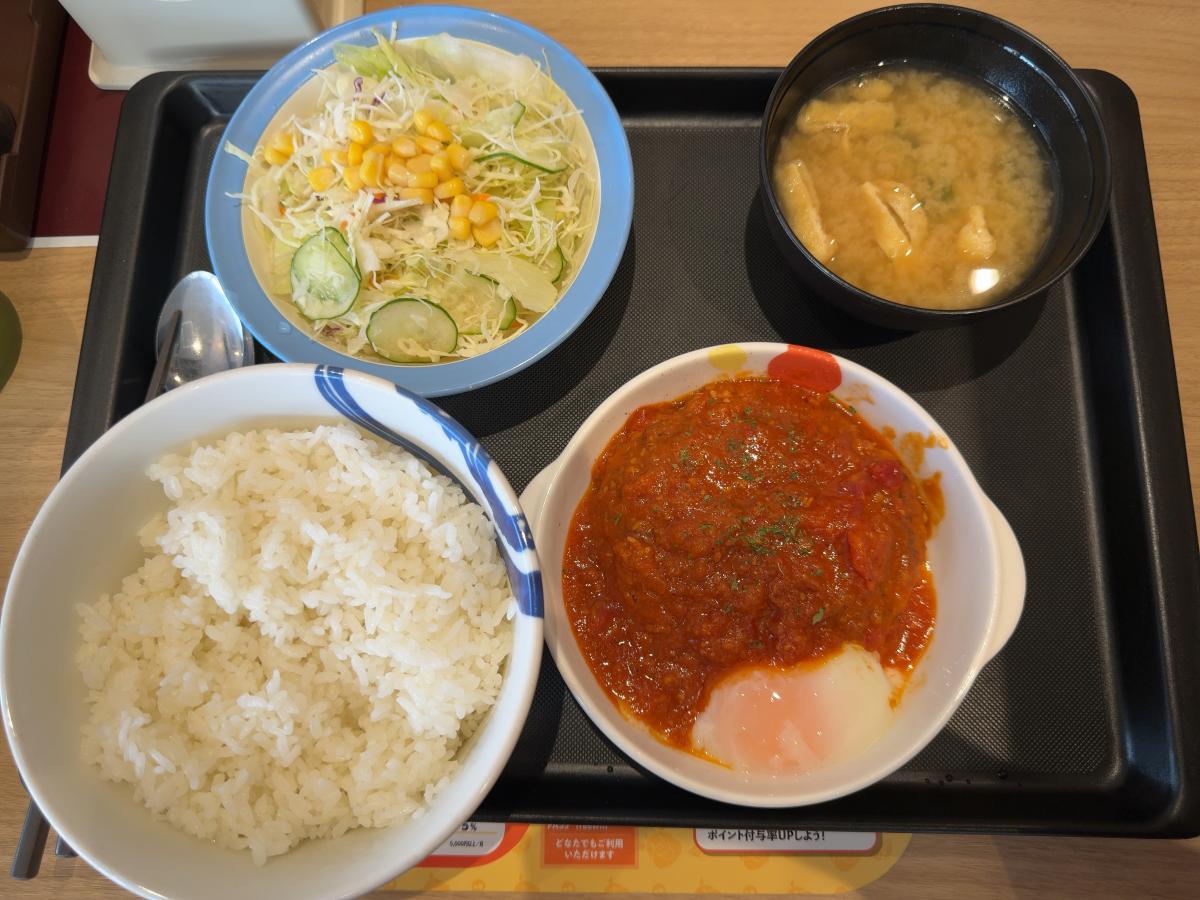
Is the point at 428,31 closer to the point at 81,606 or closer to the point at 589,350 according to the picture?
the point at 589,350

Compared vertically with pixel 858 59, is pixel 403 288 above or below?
below

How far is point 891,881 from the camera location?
2133 mm

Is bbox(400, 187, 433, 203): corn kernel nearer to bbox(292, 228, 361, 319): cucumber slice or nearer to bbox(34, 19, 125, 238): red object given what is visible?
bbox(292, 228, 361, 319): cucumber slice

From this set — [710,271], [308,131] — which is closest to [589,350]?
[710,271]

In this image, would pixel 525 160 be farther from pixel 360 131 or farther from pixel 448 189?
pixel 360 131

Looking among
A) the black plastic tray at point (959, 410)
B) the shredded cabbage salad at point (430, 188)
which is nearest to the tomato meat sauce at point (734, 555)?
the black plastic tray at point (959, 410)

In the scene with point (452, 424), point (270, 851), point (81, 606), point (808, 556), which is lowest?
point (270, 851)

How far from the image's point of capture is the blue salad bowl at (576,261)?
2.03m

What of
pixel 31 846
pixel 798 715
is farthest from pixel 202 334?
pixel 798 715

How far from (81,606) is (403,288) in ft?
3.76

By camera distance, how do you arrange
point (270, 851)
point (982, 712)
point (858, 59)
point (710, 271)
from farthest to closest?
point (710, 271) → point (858, 59) → point (982, 712) → point (270, 851)

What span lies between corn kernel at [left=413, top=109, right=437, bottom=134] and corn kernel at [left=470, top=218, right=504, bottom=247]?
0.33 meters

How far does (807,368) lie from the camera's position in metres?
2.02

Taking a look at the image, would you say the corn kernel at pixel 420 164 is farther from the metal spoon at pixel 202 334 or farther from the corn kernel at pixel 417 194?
the metal spoon at pixel 202 334
